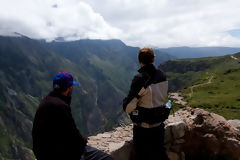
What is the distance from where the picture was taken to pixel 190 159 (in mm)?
11328

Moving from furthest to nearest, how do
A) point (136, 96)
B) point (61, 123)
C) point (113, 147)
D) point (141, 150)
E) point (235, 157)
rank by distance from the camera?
point (235, 157) → point (113, 147) → point (141, 150) → point (136, 96) → point (61, 123)

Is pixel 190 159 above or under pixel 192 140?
under

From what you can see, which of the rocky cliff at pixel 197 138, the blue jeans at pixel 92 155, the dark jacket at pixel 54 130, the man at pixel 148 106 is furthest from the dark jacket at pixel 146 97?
the rocky cliff at pixel 197 138

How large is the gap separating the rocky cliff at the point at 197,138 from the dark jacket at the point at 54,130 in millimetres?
4521

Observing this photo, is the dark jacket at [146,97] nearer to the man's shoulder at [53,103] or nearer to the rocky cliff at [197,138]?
the man's shoulder at [53,103]

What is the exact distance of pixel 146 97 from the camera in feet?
23.7

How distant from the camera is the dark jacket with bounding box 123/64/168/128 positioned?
710 centimetres

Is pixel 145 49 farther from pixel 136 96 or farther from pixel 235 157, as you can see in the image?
pixel 235 157

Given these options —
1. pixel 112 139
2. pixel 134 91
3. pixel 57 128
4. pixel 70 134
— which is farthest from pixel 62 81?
pixel 112 139

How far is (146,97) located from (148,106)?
0.33m

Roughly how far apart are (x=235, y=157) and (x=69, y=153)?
29.4ft

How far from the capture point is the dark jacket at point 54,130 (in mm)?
5426

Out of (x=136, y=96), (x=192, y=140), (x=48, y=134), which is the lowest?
(x=192, y=140)

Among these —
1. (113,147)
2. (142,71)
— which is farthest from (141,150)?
(142,71)
